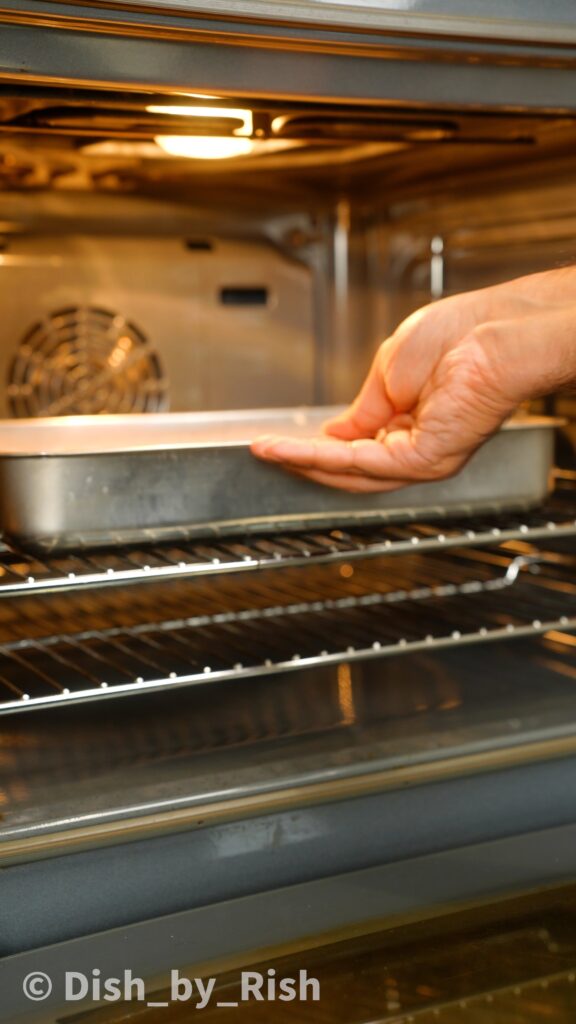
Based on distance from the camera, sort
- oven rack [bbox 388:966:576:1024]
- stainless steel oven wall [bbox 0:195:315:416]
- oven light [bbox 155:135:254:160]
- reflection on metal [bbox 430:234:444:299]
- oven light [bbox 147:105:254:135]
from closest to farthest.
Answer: oven rack [bbox 388:966:576:1024], oven light [bbox 147:105:254:135], oven light [bbox 155:135:254:160], stainless steel oven wall [bbox 0:195:315:416], reflection on metal [bbox 430:234:444:299]

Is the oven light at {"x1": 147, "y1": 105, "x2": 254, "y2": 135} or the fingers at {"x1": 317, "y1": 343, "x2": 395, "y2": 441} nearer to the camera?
the oven light at {"x1": 147, "y1": 105, "x2": 254, "y2": 135}

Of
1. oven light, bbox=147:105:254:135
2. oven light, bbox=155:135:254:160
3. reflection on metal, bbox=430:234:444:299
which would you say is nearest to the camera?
oven light, bbox=147:105:254:135

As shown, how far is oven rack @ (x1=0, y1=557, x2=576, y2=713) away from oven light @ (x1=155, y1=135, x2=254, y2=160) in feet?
1.50

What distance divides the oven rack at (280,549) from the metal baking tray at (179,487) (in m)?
0.03

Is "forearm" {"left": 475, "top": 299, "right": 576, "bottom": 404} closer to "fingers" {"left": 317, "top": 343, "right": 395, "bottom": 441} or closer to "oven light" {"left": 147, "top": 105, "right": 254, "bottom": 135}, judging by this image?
→ "fingers" {"left": 317, "top": 343, "right": 395, "bottom": 441}

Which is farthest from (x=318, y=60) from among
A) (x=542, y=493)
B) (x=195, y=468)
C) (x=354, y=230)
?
(x=354, y=230)

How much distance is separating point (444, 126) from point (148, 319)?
0.44 meters

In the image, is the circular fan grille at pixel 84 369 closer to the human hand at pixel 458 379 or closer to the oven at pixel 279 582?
the oven at pixel 279 582

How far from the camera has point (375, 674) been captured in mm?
1210

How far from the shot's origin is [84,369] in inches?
51.0

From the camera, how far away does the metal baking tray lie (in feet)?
3.03

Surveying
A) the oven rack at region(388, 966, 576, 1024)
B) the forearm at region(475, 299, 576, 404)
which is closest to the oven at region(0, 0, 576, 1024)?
the oven rack at region(388, 966, 576, 1024)

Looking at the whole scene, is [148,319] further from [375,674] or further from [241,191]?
[375,674]

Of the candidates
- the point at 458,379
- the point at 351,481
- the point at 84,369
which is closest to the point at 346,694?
the point at 351,481
